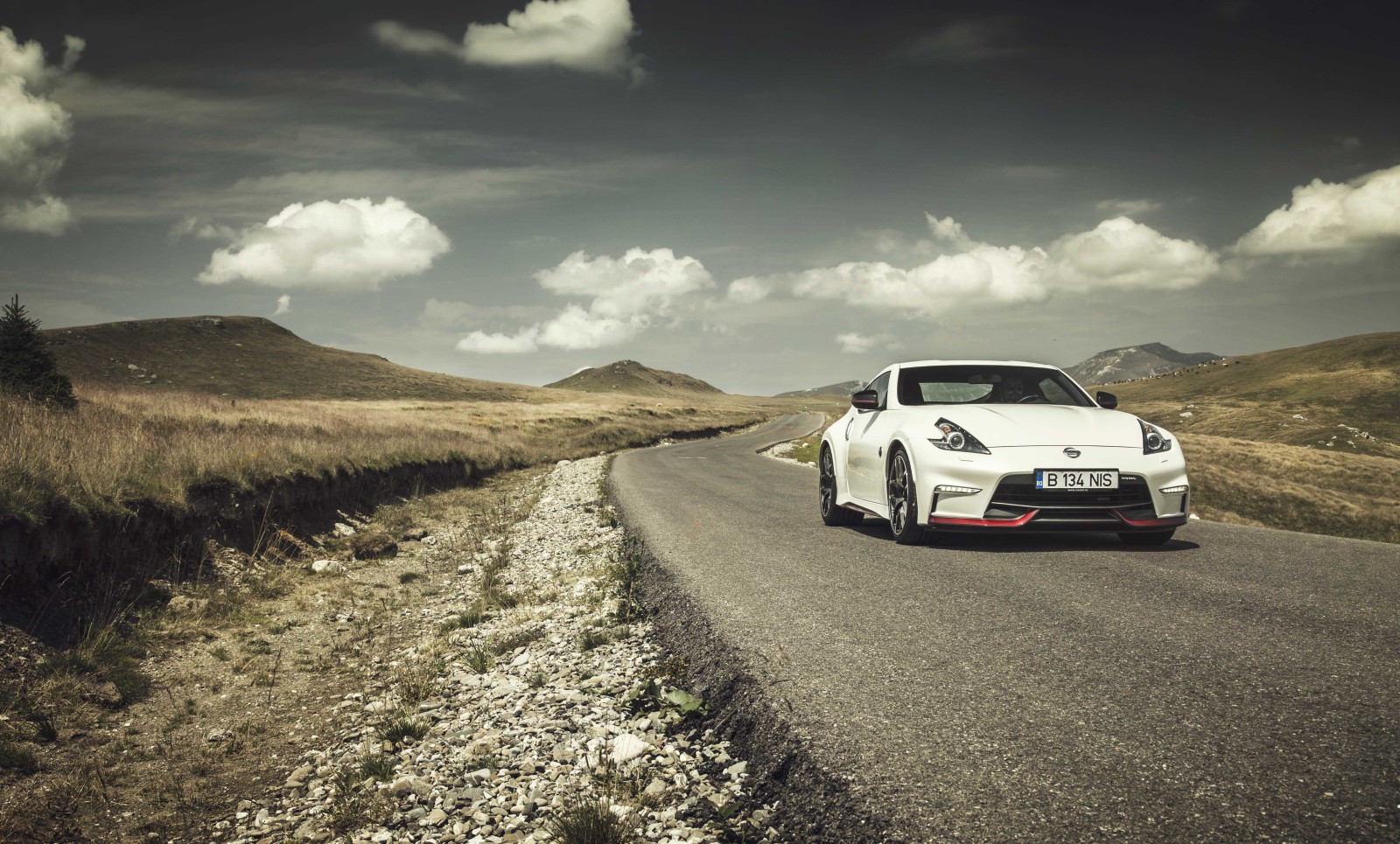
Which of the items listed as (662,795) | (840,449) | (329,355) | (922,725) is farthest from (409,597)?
(329,355)

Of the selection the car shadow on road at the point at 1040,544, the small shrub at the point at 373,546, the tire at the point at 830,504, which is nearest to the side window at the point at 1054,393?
the car shadow on road at the point at 1040,544

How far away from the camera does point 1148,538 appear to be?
7703 millimetres

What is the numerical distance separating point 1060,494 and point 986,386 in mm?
2410

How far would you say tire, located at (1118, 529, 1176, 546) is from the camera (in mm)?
7551

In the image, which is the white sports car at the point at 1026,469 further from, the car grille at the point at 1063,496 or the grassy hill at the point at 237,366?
the grassy hill at the point at 237,366

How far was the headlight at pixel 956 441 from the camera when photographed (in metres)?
7.16

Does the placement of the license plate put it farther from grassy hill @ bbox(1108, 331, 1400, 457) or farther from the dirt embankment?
grassy hill @ bbox(1108, 331, 1400, 457)

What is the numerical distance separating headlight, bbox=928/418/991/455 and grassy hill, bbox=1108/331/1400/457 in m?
65.8

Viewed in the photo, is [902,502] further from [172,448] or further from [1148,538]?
[172,448]

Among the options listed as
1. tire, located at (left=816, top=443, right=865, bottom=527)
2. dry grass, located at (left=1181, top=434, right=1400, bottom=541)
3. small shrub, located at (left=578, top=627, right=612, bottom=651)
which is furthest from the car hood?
dry grass, located at (left=1181, top=434, right=1400, bottom=541)

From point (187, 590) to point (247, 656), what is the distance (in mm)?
2043

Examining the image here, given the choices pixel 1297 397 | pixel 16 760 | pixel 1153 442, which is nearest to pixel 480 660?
pixel 16 760

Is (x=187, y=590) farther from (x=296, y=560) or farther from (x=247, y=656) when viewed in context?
(x=296, y=560)

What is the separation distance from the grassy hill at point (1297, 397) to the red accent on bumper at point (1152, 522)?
64.8m
